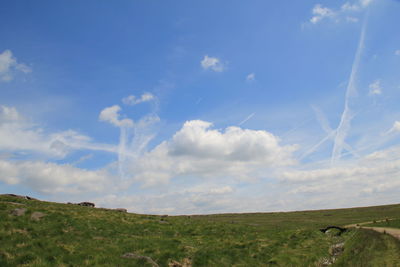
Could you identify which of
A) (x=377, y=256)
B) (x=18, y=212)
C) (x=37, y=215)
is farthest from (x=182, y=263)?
(x=18, y=212)

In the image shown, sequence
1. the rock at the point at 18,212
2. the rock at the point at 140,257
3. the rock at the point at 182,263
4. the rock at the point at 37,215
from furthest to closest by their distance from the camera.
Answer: the rock at the point at 18,212 → the rock at the point at 37,215 → the rock at the point at 182,263 → the rock at the point at 140,257

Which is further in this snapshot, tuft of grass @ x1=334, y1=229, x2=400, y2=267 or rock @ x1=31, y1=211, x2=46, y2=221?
rock @ x1=31, y1=211, x2=46, y2=221

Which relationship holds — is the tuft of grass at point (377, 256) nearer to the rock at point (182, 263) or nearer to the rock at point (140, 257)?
the rock at point (182, 263)

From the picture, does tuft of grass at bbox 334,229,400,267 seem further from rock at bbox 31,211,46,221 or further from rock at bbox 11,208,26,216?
rock at bbox 11,208,26,216

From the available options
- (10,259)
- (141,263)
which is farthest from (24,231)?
(141,263)

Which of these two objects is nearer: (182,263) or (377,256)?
(377,256)

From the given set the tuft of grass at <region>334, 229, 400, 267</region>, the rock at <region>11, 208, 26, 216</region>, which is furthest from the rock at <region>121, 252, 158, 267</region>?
the rock at <region>11, 208, 26, 216</region>

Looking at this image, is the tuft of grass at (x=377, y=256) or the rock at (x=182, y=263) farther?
the rock at (x=182, y=263)

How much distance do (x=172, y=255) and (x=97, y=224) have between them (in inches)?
601

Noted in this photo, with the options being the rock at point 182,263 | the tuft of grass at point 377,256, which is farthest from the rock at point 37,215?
the tuft of grass at point 377,256

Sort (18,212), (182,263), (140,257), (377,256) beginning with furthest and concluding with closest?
(18,212), (182,263), (140,257), (377,256)

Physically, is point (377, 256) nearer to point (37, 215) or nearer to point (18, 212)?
point (37, 215)

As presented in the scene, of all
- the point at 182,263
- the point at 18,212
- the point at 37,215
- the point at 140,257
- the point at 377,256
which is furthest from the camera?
the point at 37,215

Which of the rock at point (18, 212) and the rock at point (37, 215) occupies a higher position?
the rock at point (18, 212)
